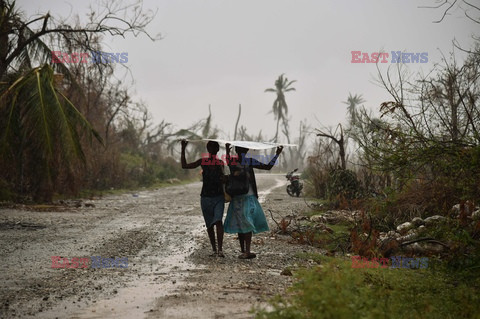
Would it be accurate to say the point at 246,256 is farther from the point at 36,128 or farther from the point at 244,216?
the point at 36,128

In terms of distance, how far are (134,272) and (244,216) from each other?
1925 millimetres

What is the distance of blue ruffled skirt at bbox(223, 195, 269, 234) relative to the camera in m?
6.78

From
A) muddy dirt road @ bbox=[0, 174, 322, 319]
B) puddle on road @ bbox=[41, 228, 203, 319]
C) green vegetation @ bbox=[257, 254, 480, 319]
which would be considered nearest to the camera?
green vegetation @ bbox=[257, 254, 480, 319]

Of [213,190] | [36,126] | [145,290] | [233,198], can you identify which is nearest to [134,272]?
[145,290]

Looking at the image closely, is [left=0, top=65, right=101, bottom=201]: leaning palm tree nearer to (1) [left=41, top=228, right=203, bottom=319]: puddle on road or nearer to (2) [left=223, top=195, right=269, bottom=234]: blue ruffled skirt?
(1) [left=41, top=228, right=203, bottom=319]: puddle on road

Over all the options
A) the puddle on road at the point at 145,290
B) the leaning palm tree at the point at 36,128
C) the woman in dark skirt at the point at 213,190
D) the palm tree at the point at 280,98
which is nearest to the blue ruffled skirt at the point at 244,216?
the woman in dark skirt at the point at 213,190

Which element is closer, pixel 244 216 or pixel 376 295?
pixel 376 295

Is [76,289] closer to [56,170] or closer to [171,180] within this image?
[56,170]

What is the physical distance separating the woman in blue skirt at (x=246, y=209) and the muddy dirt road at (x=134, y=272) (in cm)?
48

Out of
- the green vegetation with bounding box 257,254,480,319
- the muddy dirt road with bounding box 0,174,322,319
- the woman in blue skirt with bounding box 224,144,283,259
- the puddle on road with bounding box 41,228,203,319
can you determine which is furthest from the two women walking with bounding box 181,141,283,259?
the green vegetation with bounding box 257,254,480,319

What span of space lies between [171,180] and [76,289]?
2613 cm

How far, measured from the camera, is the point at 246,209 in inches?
270

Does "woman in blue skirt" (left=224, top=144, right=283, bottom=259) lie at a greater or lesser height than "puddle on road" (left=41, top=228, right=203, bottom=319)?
greater

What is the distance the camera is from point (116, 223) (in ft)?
35.3
